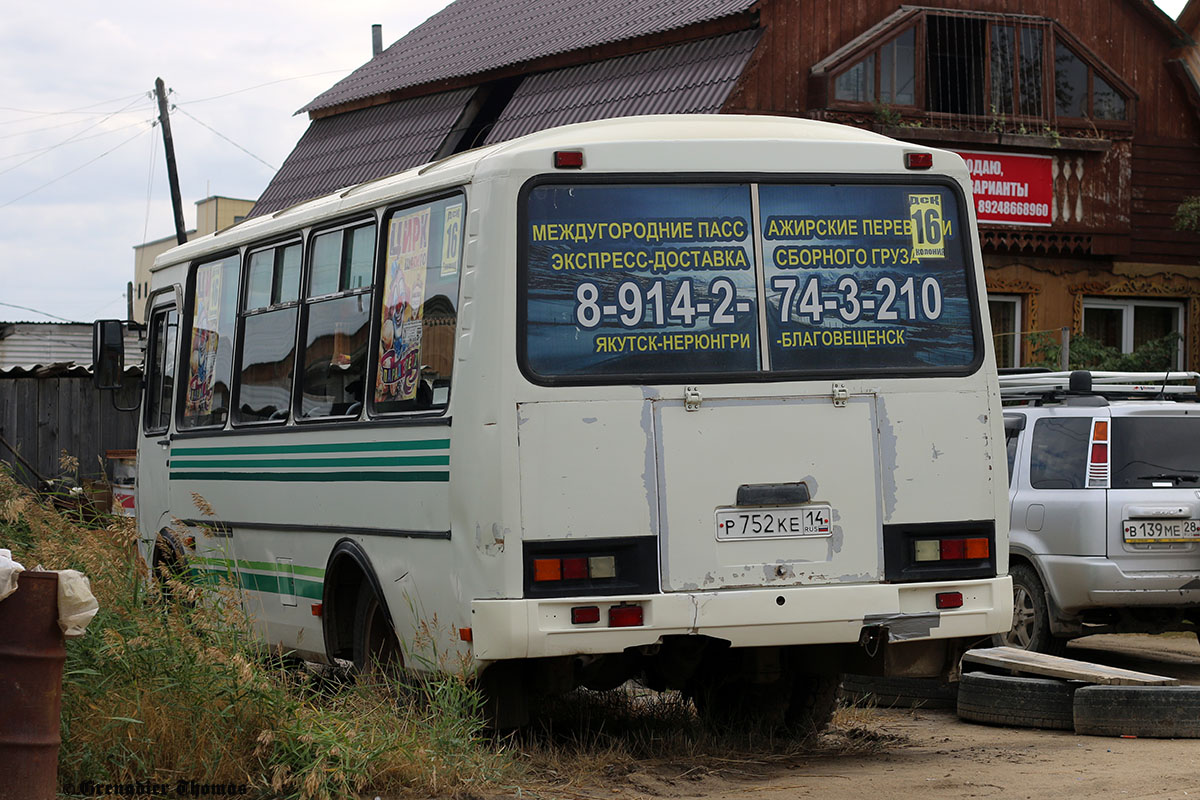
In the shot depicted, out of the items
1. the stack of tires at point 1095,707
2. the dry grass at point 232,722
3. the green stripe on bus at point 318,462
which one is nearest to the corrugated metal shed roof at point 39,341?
the green stripe on bus at point 318,462

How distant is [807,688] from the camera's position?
30.5 ft

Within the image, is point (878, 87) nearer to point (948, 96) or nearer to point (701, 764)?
point (948, 96)

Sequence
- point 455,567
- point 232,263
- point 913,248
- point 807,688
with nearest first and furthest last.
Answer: point 455,567, point 913,248, point 807,688, point 232,263

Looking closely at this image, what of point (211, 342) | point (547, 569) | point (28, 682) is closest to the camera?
point (28, 682)

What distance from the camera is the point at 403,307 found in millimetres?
8609

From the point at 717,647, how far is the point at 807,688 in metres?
1.22

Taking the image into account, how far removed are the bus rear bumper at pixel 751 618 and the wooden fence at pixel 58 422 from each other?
49.2ft

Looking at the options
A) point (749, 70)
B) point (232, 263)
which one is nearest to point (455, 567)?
point (232, 263)

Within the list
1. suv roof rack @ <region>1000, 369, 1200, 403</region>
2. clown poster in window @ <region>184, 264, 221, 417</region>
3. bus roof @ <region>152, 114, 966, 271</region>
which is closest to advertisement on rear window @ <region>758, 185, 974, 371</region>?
bus roof @ <region>152, 114, 966, 271</region>

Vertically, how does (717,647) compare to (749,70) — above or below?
below

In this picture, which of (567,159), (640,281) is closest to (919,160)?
(640,281)

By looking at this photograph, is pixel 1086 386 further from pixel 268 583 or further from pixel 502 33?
pixel 502 33

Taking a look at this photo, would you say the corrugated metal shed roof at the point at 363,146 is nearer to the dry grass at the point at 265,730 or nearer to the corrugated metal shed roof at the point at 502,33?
the corrugated metal shed roof at the point at 502,33

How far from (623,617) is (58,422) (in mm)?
15987
